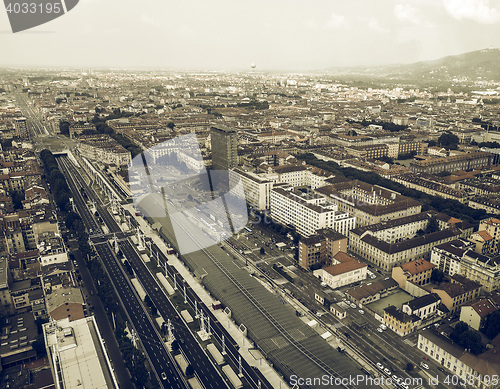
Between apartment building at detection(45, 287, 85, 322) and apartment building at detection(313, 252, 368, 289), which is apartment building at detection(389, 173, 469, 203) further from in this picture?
apartment building at detection(45, 287, 85, 322)

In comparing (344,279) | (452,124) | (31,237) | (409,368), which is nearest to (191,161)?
(31,237)

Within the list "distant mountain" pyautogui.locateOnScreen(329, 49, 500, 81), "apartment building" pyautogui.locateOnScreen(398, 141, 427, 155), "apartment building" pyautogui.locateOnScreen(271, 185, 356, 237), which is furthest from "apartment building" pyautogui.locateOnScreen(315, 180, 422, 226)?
"distant mountain" pyautogui.locateOnScreen(329, 49, 500, 81)

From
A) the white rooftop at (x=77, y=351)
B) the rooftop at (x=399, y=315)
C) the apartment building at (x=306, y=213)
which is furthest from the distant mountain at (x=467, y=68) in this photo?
the white rooftop at (x=77, y=351)

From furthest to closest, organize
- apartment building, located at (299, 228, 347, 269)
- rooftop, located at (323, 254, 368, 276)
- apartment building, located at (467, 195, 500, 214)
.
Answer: apartment building, located at (467, 195, 500, 214)
apartment building, located at (299, 228, 347, 269)
rooftop, located at (323, 254, 368, 276)

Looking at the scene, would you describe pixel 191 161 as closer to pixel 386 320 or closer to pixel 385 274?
pixel 385 274

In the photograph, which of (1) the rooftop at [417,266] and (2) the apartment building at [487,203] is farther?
(2) the apartment building at [487,203]

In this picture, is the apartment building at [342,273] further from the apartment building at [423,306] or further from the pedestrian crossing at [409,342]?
the pedestrian crossing at [409,342]
